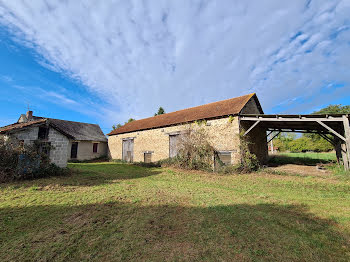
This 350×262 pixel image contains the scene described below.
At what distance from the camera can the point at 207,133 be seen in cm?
1210

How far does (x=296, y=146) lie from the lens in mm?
35469

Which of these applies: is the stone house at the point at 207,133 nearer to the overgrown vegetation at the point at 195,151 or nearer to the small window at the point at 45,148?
the overgrown vegetation at the point at 195,151

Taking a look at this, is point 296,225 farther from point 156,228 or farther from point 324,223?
point 156,228

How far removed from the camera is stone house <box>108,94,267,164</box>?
11125mm

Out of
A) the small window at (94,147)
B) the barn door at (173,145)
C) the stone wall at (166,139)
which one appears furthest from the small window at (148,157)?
the small window at (94,147)

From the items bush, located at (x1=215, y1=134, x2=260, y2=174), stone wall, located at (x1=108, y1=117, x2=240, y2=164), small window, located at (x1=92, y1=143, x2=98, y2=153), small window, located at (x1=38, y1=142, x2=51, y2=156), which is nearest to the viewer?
small window, located at (x1=38, y1=142, x2=51, y2=156)

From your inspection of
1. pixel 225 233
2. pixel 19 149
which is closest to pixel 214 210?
pixel 225 233

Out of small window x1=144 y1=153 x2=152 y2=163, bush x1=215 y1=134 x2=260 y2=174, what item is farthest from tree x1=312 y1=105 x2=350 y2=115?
small window x1=144 y1=153 x2=152 y2=163

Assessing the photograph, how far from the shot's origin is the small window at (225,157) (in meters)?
11.1

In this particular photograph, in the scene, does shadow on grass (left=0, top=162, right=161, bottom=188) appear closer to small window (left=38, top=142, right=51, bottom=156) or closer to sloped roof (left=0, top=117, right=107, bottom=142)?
small window (left=38, top=142, right=51, bottom=156)

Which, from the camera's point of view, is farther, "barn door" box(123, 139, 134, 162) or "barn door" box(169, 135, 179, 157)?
"barn door" box(123, 139, 134, 162)

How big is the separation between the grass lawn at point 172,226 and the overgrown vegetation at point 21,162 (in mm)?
2238

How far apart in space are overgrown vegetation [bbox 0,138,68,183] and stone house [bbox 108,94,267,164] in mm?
8172

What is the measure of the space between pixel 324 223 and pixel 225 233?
236 centimetres
